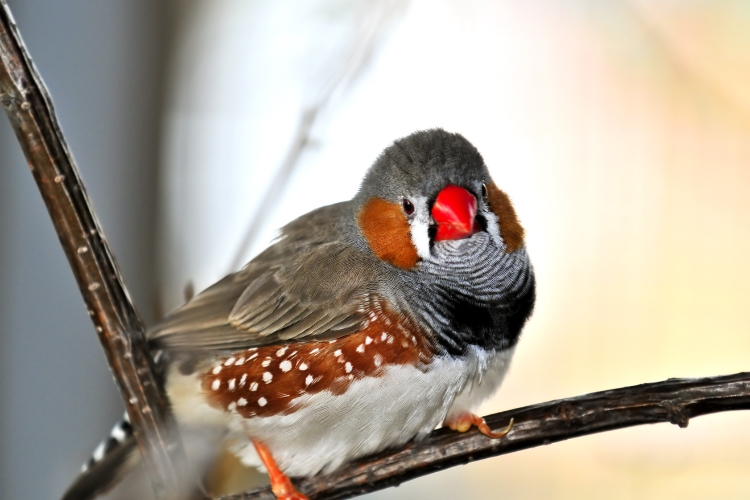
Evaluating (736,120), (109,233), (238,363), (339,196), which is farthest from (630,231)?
(109,233)

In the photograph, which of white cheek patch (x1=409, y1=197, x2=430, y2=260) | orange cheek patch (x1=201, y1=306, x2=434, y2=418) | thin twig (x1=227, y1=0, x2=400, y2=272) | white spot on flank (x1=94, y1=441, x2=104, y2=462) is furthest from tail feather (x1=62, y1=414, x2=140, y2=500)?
white cheek patch (x1=409, y1=197, x2=430, y2=260)

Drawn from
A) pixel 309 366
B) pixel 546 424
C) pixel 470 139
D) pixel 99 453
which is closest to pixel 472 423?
pixel 546 424

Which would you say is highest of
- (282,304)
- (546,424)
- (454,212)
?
(282,304)

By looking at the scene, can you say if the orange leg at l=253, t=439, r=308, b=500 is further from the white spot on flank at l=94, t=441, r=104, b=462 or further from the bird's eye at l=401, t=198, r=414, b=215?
the bird's eye at l=401, t=198, r=414, b=215

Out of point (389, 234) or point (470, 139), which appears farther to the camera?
point (470, 139)

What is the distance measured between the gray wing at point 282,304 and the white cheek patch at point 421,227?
0.09 metres

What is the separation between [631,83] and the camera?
166cm

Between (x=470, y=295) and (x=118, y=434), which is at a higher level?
(x=118, y=434)

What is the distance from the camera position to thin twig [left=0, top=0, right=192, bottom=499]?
79 centimetres

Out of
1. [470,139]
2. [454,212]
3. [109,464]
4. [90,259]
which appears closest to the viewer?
[90,259]

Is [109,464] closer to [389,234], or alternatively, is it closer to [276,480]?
[276,480]

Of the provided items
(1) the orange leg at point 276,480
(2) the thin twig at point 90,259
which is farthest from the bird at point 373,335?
(2) the thin twig at point 90,259

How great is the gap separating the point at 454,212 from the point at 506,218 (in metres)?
0.15

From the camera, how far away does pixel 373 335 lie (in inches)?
40.3
